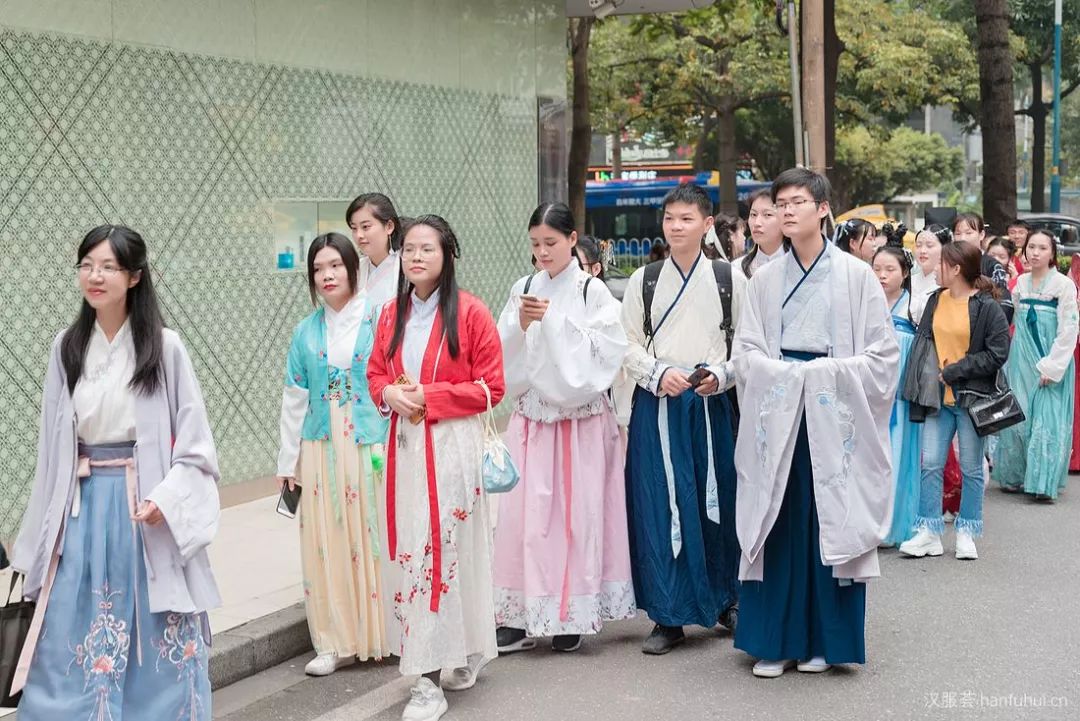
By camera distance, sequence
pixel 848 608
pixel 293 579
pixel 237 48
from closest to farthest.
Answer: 1. pixel 848 608
2. pixel 293 579
3. pixel 237 48

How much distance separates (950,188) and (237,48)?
53417 mm

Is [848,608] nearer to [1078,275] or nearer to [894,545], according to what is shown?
[894,545]

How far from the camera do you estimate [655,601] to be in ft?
18.9

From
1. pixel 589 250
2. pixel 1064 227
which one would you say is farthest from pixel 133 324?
pixel 1064 227

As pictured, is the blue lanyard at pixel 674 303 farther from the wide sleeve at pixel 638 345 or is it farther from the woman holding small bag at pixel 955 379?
the woman holding small bag at pixel 955 379

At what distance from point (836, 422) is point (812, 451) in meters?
0.15

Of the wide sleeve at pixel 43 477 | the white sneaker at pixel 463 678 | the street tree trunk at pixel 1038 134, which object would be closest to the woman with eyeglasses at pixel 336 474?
the white sneaker at pixel 463 678

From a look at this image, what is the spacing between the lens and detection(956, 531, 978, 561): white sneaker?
291 inches

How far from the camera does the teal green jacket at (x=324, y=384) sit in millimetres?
5586

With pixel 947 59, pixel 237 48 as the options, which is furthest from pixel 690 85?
pixel 237 48

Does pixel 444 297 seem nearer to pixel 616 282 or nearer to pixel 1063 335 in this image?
pixel 1063 335

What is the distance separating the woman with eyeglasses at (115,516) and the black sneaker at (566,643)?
6.57 ft

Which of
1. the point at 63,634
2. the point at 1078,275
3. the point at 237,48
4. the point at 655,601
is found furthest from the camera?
the point at 1078,275

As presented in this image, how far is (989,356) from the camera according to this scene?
24.5 ft
